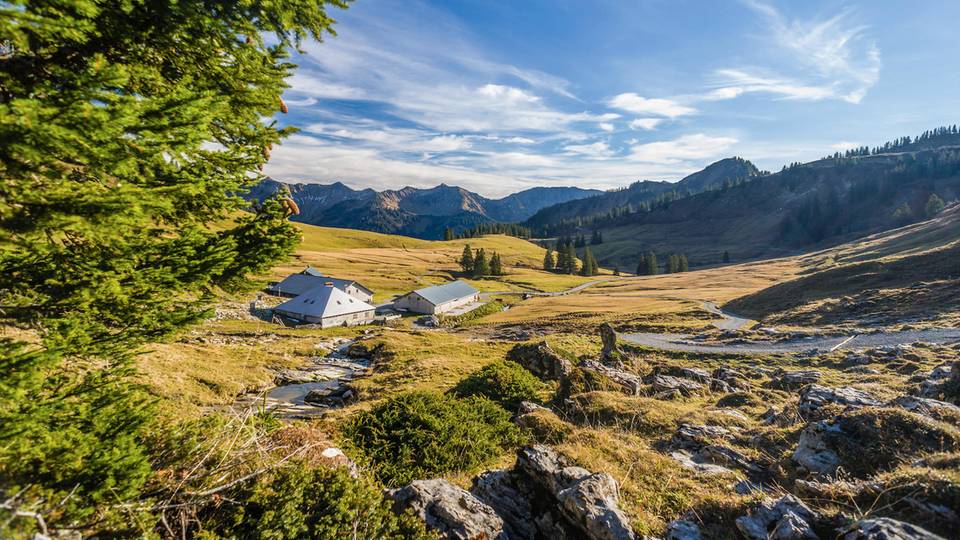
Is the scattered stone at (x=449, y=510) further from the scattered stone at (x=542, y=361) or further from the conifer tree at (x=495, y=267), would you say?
the conifer tree at (x=495, y=267)

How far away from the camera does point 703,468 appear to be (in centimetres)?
957

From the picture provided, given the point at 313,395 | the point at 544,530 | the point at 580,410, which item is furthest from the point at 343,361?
the point at 544,530

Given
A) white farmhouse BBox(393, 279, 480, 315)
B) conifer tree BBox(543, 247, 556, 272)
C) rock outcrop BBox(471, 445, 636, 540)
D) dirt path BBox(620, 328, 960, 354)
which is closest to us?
rock outcrop BBox(471, 445, 636, 540)

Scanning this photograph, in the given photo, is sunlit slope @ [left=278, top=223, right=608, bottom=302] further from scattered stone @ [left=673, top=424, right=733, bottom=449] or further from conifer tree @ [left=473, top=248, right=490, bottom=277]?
scattered stone @ [left=673, top=424, right=733, bottom=449]

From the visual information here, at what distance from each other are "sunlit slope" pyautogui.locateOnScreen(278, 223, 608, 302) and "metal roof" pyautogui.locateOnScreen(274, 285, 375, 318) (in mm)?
17215

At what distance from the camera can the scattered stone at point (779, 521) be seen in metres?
5.60

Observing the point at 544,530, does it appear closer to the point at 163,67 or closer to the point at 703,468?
the point at 703,468

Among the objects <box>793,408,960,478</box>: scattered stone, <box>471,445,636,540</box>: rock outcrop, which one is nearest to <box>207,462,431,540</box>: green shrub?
<box>471,445,636,540</box>: rock outcrop

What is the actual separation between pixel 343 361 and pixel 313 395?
1537 centimetres

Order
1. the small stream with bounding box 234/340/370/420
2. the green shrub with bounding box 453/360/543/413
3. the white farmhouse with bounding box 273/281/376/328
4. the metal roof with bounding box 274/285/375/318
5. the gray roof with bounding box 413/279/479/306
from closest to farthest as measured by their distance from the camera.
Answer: the green shrub with bounding box 453/360/543/413
the small stream with bounding box 234/340/370/420
the white farmhouse with bounding box 273/281/376/328
the metal roof with bounding box 274/285/375/318
the gray roof with bounding box 413/279/479/306

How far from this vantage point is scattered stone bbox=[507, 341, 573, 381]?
22656 mm

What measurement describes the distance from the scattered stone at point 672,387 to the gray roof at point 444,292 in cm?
6185

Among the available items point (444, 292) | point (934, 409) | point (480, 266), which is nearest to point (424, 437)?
point (934, 409)

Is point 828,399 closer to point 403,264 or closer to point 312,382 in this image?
point 312,382
